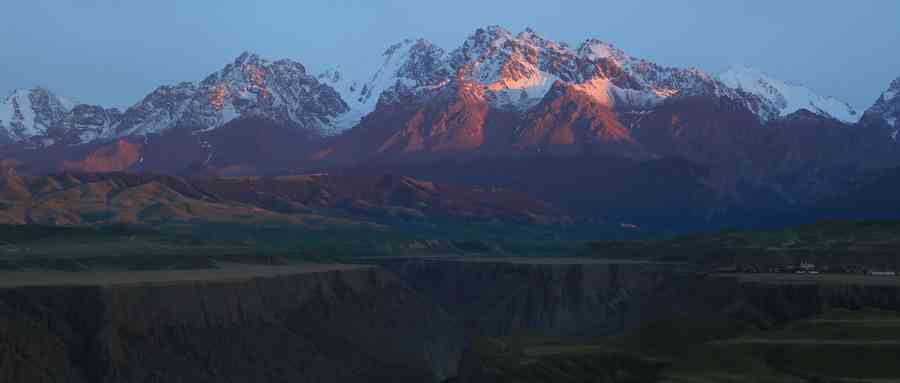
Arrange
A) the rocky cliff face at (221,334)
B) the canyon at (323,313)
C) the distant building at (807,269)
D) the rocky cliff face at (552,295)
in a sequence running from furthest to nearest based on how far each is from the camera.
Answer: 1. the rocky cliff face at (552,295)
2. the distant building at (807,269)
3. the canyon at (323,313)
4. the rocky cliff face at (221,334)

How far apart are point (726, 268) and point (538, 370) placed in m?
81.8

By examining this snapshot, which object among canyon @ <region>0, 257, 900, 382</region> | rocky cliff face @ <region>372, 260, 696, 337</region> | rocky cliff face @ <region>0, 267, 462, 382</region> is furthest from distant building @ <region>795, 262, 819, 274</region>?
rocky cliff face @ <region>0, 267, 462, 382</region>

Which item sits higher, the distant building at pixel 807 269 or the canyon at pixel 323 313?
the distant building at pixel 807 269

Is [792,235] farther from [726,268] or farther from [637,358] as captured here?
[637,358]

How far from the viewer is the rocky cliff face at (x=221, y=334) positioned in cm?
9794

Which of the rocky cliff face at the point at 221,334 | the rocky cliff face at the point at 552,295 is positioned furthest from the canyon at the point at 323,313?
the rocky cliff face at the point at 552,295

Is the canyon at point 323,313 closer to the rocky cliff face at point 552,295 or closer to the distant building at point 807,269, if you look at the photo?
the rocky cliff face at point 552,295

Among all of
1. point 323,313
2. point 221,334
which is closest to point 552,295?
point 323,313

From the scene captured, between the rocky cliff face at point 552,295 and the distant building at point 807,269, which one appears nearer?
the distant building at point 807,269

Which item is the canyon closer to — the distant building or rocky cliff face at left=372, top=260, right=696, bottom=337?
rocky cliff face at left=372, top=260, right=696, bottom=337

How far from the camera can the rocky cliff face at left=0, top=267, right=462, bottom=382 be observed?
97.9 meters

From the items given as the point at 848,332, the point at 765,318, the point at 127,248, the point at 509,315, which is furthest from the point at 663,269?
the point at 848,332

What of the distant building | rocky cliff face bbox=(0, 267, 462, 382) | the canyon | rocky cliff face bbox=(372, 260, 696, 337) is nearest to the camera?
rocky cliff face bbox=(0, 267, 462, 382)

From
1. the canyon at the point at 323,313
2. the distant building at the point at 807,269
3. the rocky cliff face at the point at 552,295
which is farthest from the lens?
the rocky cliff face at the point at 552,295
